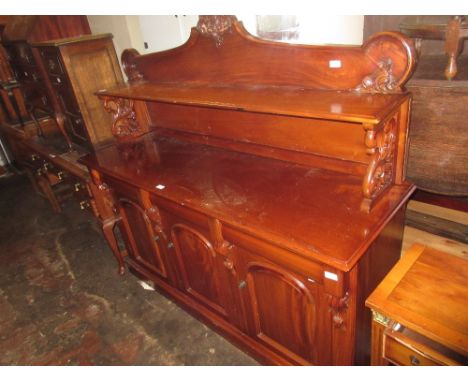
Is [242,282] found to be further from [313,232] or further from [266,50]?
[266,50]

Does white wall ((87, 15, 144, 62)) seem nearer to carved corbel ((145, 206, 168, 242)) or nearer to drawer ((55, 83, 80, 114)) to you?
drawer ((55, 83, 80, 114))

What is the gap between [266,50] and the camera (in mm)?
1676

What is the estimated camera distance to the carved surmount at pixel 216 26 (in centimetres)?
173

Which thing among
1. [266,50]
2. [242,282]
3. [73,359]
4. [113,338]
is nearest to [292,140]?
[266,50]

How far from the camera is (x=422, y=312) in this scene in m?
1.29

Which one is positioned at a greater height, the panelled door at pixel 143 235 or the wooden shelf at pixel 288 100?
the wooden shelf at pixel 288 100

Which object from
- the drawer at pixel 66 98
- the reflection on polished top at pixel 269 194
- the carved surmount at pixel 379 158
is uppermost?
the drawer at pixel 66 98

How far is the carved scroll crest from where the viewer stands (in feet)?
4.48

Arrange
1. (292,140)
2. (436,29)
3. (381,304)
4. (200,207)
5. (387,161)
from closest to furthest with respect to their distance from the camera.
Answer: (381,304)
(387,161)
(200,207)
(292,140)
(436,29)

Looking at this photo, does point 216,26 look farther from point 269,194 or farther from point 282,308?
point 282,308

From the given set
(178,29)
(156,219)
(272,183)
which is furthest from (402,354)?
(178,29)

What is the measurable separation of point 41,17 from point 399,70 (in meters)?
3.35

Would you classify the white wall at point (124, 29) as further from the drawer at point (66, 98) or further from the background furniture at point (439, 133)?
the background furniture at point (439, 133)

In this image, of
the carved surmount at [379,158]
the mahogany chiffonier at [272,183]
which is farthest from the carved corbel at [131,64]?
the carved surmount at [379,158]
